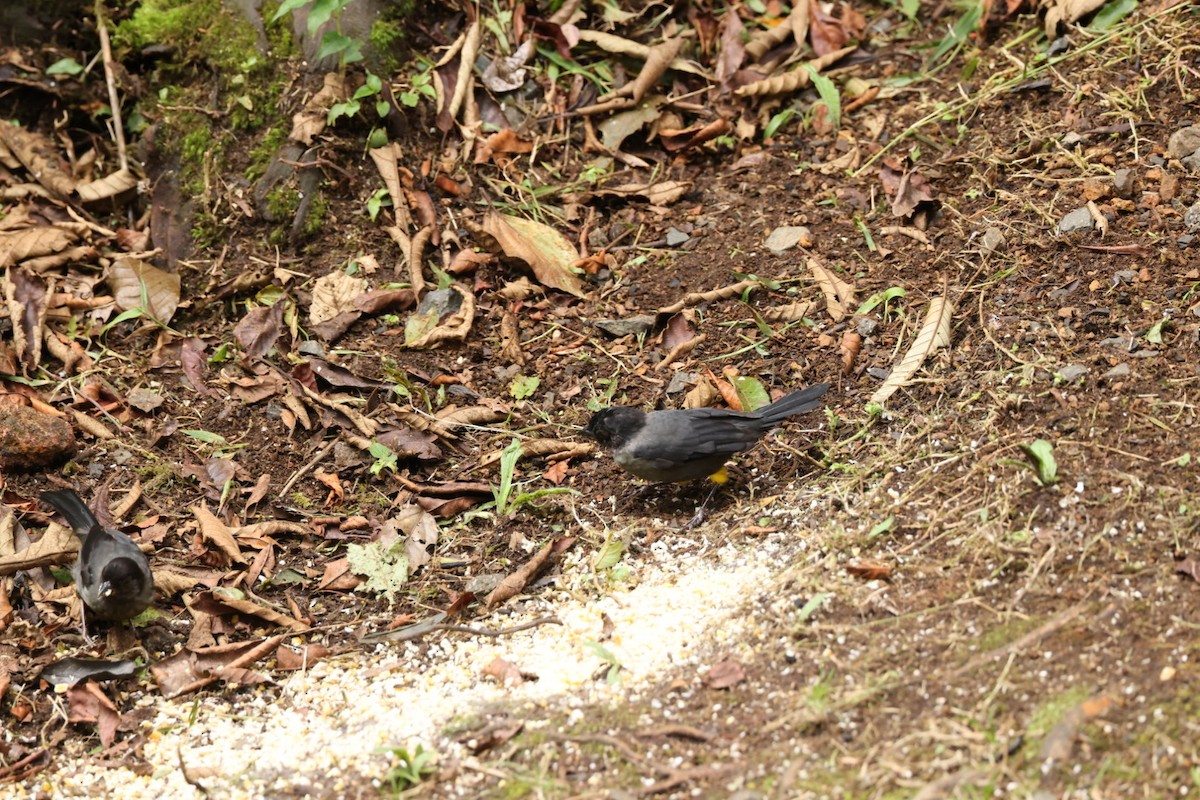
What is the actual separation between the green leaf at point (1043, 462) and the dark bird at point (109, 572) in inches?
138

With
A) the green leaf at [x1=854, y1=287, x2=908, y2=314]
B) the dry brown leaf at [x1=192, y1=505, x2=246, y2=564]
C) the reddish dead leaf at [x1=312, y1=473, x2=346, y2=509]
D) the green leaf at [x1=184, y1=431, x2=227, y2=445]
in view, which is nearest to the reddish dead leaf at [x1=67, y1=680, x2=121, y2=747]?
the dry brown leaf at [x1=192, y1=505, x2=246, y2=564]

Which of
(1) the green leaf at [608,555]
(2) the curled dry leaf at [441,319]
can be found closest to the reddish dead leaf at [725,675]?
(1) the green leaf at [608,555]

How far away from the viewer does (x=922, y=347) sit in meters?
5.00

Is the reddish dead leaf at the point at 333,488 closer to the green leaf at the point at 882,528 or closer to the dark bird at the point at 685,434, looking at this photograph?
the dark bird at the point at 685,434

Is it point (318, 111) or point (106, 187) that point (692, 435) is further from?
point (106, 187)

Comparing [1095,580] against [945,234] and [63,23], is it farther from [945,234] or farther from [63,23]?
[63,23]

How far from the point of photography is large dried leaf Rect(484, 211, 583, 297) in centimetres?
591

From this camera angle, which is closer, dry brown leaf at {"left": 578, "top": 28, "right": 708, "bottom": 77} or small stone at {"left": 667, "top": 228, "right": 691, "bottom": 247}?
small stone at {"left": 667, "top": 228, "right": 691, "bottom": 247}

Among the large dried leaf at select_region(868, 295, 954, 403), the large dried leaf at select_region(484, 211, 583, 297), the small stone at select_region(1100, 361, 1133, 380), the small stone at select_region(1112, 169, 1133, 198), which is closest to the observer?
the small stone at select_region(1100, 361, 1133, 380)

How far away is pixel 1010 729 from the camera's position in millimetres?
3289

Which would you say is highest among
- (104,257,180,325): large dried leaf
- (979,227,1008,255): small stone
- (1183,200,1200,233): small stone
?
(104,257,180,325): large dried leaf

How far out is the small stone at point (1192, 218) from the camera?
5.02 meters

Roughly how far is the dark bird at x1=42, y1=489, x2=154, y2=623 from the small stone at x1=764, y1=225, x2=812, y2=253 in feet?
11.0

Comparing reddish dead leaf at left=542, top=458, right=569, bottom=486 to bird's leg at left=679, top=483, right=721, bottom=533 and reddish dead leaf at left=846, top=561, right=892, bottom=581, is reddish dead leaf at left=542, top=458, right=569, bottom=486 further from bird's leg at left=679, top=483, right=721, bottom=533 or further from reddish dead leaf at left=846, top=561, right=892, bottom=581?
reddish dead leaf at left=846, top=561, right=892, bottom=581
